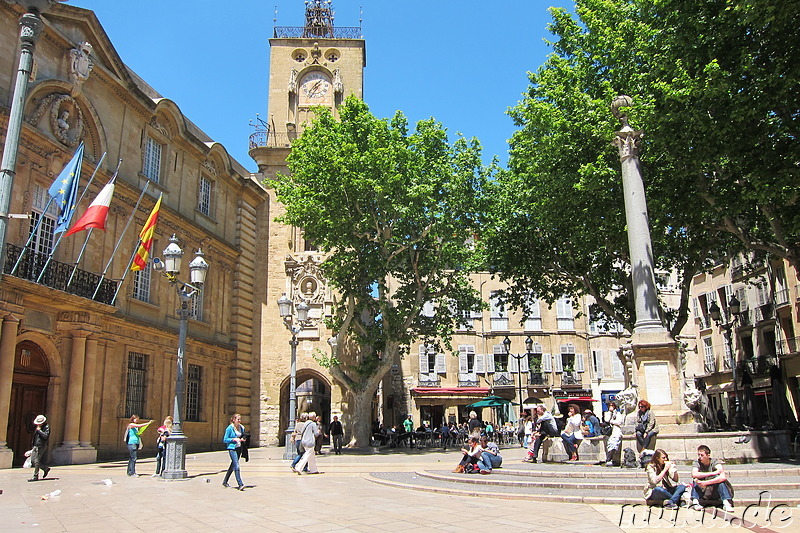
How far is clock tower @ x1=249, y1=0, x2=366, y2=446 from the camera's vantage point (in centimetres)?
3016

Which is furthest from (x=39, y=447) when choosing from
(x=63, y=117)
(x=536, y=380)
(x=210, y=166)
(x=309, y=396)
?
(x=536, y=380)

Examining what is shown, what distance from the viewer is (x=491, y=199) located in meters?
25.8

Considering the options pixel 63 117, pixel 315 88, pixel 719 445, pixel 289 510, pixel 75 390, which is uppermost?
pixel 315 88

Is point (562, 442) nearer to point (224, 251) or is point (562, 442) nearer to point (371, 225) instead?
point (371, 225)

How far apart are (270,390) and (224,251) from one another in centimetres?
680

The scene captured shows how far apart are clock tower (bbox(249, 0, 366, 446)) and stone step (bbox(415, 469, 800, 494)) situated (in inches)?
589

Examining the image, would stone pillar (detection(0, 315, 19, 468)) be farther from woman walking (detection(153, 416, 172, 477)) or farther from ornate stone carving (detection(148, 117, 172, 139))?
ornate stone carving (detection(148, 117, 172, 139))

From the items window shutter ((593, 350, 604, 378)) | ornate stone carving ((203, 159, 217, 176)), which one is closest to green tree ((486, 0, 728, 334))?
ornate stone carving ((203, 159, 217, 176))

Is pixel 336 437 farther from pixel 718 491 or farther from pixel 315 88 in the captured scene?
pixel 315 88

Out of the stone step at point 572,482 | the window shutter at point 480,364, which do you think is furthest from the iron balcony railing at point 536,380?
the stone step at point 572,482

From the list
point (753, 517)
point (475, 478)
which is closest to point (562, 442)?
point (475, 478)

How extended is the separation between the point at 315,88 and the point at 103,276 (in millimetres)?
19273

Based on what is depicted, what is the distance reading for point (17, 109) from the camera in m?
7.92

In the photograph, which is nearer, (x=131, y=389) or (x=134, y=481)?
(x=134, y=481)
